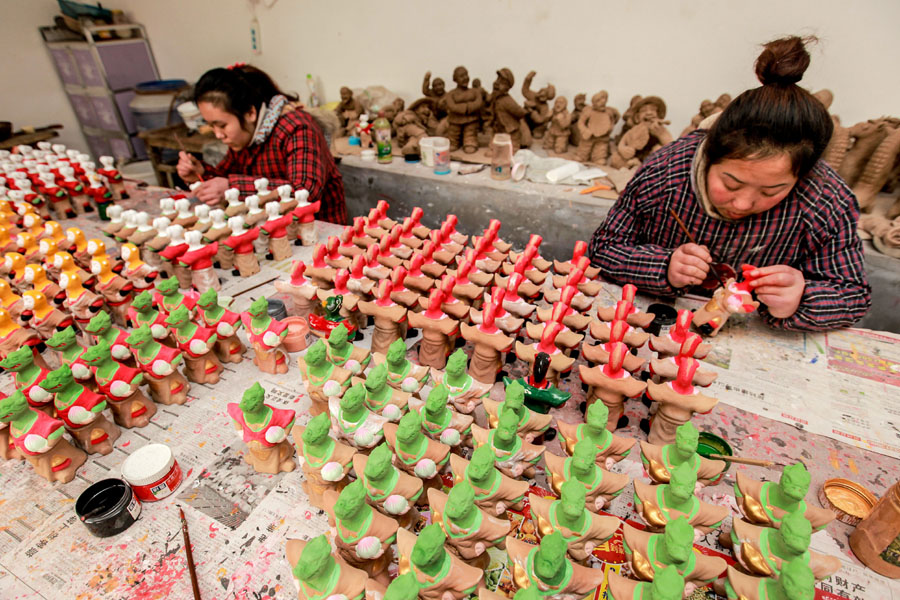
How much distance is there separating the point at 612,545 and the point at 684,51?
3.31m

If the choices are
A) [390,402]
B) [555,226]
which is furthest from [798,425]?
[555,226]

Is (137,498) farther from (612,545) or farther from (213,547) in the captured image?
(612,545)

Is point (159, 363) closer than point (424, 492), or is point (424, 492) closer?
point (424, 492)

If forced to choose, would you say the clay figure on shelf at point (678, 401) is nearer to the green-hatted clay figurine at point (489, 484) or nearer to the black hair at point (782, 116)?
the green-hatted clay figurine at point (489, 484)

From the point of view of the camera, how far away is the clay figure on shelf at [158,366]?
131cm

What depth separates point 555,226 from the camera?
3.08 meters

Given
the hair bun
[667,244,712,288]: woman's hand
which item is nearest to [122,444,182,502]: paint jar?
[667,244,712,288]: woman's hand

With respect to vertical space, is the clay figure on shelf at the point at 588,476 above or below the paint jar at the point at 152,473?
above

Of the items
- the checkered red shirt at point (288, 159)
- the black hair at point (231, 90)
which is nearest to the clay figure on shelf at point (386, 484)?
the checkered red shirt at point (288, 159)

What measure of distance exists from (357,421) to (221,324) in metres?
0.62

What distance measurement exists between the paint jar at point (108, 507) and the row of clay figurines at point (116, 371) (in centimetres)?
17

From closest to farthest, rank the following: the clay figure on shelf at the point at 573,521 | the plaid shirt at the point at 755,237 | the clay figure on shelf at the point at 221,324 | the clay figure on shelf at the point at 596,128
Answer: the clay figure on shelf at the point at 573,521
the clay figure on shelf at the point at 221,324
the plaid shirt at the point at 755,237
the clay figure on shelf at the point at 596,128

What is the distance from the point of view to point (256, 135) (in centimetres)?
253

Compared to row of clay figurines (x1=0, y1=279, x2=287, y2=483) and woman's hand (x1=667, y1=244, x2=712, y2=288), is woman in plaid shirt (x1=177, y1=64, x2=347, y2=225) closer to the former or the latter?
row of clay figurines (x1=0, y1=279, x2=287, y2=483)
